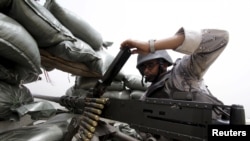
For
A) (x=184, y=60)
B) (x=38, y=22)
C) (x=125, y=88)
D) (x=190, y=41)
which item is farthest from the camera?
(x=125, y=88)

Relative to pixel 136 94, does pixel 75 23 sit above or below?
above

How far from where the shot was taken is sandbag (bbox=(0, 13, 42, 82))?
792 mm

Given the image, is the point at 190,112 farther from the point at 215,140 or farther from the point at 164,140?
the point at 164,140

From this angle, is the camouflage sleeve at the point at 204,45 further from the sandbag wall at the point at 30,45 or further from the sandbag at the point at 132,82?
the sandbag at the point at 132,82

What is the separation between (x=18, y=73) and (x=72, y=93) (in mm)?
952

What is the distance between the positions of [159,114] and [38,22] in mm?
630

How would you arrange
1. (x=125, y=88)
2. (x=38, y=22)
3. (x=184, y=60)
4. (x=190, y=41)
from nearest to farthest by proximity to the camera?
(x=190, y=41), (x=38, y=22), (x=184, y=60), (x=125, y=88)

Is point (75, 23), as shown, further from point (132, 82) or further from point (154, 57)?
point (132, 82)

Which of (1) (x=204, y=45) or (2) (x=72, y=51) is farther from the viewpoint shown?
(2) (x=72, y=51)

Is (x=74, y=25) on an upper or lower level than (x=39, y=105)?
upper

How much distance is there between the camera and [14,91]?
938 mm

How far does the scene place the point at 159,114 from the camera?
0.65 metres

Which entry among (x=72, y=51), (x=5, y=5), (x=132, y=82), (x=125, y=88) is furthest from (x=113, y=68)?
(x=125, y=88)

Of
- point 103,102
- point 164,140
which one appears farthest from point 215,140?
point 103,102
